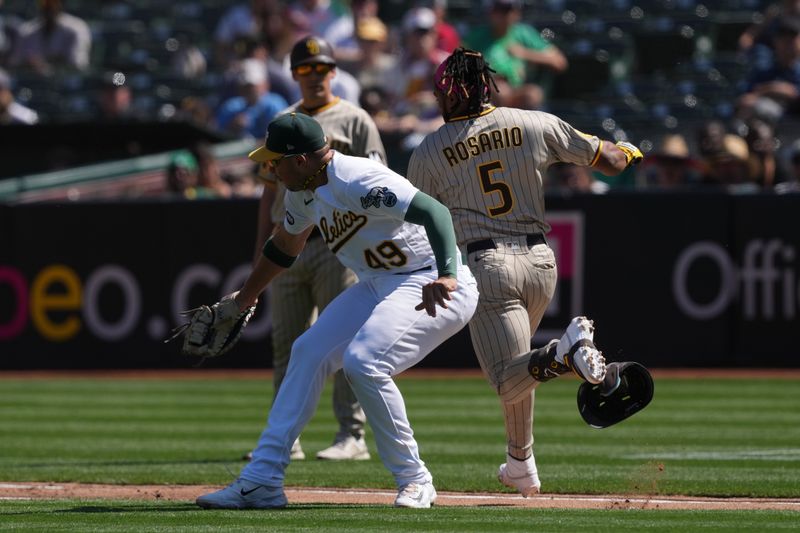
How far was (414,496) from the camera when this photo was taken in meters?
6.51

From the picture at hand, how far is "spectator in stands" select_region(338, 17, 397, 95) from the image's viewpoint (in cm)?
1808

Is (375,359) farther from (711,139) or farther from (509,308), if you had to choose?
(711,139)

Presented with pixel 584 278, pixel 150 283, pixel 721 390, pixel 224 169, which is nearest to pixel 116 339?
pixel 150 283

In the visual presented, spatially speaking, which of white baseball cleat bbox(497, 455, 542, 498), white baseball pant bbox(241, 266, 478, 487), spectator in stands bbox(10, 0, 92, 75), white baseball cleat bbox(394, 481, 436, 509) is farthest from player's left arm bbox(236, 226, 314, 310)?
spectator in stands bbox(10, 0, 92, 75)

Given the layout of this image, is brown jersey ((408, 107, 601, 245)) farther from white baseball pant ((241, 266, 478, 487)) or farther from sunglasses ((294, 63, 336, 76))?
sunglasses ((294, 63, 336, 76))

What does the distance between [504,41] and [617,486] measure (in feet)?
32.2

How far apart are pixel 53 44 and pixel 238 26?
271cm

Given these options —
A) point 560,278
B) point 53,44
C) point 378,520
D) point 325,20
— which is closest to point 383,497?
point 378,520

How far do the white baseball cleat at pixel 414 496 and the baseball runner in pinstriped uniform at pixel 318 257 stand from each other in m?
2.23

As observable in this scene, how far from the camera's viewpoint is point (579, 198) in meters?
14.7

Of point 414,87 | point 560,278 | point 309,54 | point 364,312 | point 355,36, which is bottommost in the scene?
point 560,278

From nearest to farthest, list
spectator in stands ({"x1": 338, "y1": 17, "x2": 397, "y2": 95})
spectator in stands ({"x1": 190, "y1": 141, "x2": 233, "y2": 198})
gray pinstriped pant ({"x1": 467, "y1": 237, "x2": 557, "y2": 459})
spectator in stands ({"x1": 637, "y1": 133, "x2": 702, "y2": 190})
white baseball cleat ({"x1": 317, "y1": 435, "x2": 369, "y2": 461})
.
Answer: gray pinstriped pant ({"x1": 467, "y1": 237, "x2": 557, "y2": 459}) → white baseball cleat ({"x1": 317, "y1": 435, "x2": 369, "y2": 461}) → spectator in stands ({"x1": 637, "y1": 133, "x2": 702, "y2": 190}) → spectator in stands ({"x1": 190, "y1": 141, "x2": 233, "y2": 198}) → spectator in stands ({"x1": 338, "y1": 17, "x2": 397, "y2": 95})

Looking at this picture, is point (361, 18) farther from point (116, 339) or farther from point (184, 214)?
point (116, 339)

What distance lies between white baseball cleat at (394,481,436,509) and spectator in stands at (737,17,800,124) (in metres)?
9.89
